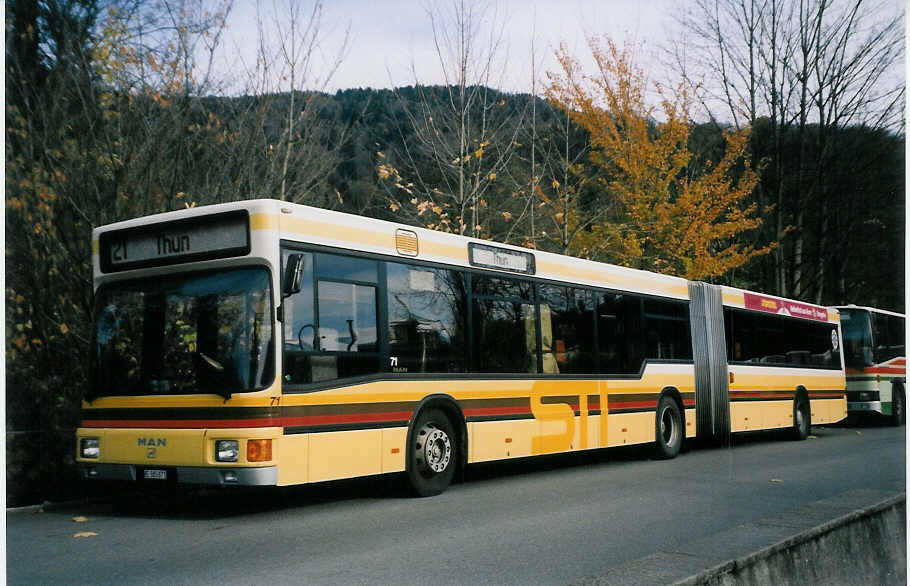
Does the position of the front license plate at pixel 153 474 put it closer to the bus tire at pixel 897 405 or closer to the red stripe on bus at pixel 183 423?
the red stripe on bus at pixel 183 423

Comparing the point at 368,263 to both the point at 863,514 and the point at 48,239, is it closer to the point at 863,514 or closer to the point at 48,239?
the point at 48,239

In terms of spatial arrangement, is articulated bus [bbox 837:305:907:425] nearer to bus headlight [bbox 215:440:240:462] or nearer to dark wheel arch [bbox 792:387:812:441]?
dark wheel arch [bbox 792:387:812:441]

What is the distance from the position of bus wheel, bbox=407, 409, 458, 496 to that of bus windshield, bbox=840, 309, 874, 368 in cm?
1677

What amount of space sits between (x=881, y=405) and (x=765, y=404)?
7.33 m

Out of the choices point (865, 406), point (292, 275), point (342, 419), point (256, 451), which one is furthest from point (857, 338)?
point (256, 451)

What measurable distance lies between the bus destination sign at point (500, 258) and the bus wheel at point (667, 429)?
4155 millimetres

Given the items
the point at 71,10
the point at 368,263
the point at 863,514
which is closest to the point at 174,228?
the point at 368,263

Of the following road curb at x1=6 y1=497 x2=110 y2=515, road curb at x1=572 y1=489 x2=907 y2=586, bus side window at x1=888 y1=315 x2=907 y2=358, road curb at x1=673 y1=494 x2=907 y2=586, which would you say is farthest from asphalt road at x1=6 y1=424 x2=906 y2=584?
bus side window at x1=888 y1=315 x2=907 y2=358

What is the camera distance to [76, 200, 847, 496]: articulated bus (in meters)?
8.66

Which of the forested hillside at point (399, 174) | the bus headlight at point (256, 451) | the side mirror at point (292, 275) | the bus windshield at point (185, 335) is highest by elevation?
the forested hillside at point (399, 174)

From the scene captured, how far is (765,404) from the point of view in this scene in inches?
739

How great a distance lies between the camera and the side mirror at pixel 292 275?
8648 millimetres

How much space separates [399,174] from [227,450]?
1076cm

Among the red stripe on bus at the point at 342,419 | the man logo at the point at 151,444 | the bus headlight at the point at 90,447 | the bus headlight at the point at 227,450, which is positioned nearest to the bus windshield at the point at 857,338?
the red stripe on bus at the point at 342,419
